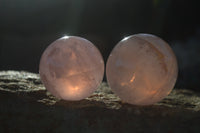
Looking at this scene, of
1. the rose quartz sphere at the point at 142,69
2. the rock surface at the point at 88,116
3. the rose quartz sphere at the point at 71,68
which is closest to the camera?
the rock surface at the point at 88,116

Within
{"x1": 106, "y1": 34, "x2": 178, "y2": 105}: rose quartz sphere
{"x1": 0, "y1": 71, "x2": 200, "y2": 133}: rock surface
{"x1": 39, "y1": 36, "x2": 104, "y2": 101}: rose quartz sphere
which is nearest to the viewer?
{"x1": 0, "y1": 71, "x2": 200, "y2": 133}: rock surface

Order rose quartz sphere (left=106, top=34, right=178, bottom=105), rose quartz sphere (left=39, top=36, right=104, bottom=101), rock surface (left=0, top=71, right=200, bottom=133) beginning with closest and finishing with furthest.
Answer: rock surface (left=0, top=71, right=200, bottom=133) → rose quartz sphere (left=106, top=34, right=178, bottom=105) → rose quartz sphere (left=39, top=36, right=104, bottom=101)

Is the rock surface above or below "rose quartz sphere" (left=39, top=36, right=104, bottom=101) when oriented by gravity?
below

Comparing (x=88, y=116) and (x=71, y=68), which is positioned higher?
(x=71, y=68)

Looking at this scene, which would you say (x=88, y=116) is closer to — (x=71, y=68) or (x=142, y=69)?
(x=71, y=68)

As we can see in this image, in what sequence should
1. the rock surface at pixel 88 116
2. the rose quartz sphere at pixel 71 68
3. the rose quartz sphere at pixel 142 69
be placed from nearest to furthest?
the rock surface at pixel 88 116, the rose quartz sphere at pixel 142 69, the rose quartz sphere at pixel 71 68

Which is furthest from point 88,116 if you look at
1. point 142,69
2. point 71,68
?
point 142,69
